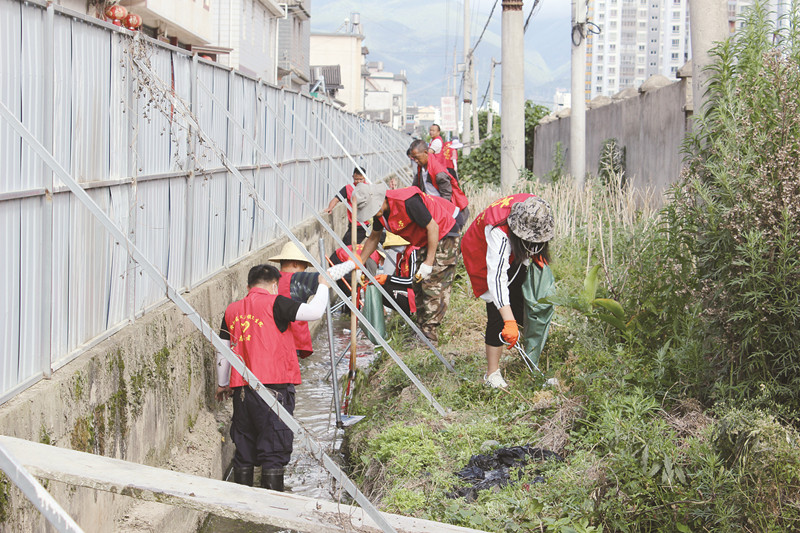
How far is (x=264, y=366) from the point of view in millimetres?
5688

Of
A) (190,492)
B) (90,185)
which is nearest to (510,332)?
(90,185)

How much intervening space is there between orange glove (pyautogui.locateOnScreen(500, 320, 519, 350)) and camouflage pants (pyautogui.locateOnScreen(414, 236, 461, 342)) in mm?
2218

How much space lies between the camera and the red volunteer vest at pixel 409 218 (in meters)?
7.25

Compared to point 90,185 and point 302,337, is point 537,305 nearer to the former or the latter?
point 302,337

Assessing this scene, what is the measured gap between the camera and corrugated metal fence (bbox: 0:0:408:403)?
386 cm

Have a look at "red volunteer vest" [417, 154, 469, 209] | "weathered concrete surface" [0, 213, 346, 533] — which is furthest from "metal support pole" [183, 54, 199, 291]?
"red volunteer vest" [417, 154, 469, 209]

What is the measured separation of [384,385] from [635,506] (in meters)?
3.72

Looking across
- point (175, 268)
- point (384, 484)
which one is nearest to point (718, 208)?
point (384, 484)

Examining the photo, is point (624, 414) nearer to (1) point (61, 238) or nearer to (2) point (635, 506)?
(2) point (635, 506)

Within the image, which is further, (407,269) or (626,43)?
(626,43)

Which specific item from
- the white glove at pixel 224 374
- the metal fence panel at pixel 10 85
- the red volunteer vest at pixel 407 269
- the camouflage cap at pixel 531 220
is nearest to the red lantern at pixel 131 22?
the red volunteer vest at pixel 407 269

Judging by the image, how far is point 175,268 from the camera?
20.8 feet

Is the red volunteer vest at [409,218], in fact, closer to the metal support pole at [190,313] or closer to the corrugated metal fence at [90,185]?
the corrugated metal fence at [90,185]

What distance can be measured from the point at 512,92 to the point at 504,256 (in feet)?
27.6
